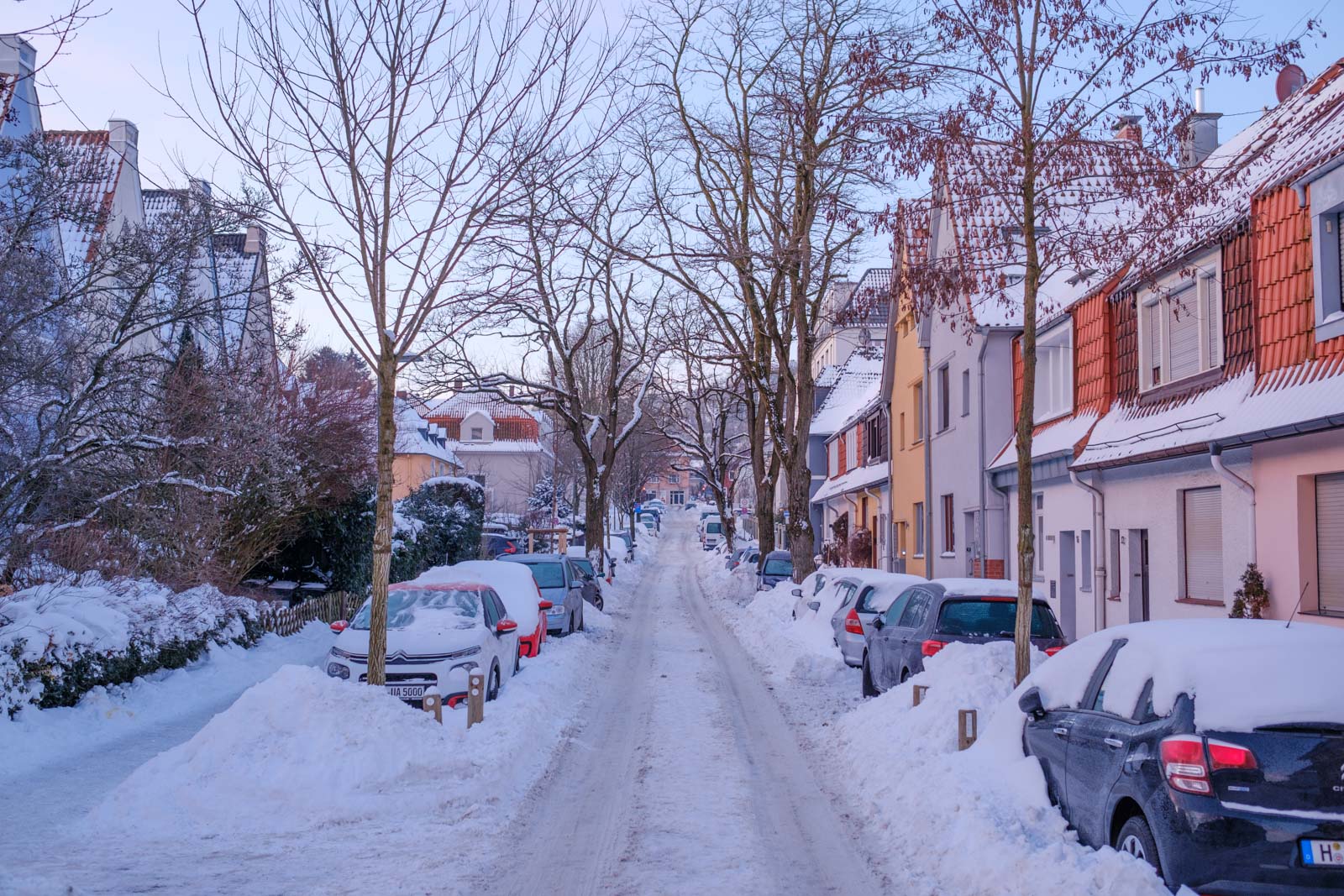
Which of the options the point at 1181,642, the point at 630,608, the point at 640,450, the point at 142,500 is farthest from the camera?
the point at 640,450

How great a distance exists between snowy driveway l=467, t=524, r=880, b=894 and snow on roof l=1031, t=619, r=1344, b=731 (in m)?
2.08

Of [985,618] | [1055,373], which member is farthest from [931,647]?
[1055,373]

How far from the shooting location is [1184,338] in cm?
1514

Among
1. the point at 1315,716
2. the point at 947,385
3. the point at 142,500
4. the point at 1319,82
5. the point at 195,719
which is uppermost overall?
the point at 1319,82

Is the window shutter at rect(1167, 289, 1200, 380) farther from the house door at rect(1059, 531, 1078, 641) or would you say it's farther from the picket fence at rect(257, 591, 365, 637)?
the picket fence at rect(257, 591, 365, 637)

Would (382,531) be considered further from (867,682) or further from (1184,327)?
→ (1184,327)

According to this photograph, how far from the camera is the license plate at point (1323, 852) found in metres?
5.00

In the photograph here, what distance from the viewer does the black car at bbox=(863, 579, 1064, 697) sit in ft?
40.2

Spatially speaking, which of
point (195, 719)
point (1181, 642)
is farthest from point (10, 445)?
point (1181, 642)

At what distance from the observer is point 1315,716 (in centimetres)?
526

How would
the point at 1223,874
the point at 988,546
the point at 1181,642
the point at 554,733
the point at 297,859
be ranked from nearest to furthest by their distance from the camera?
the point at 1223,874
the point at 1181,642
the point at 297,859
the point at 554,733
the point at 988,546

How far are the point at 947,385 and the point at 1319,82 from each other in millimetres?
12534

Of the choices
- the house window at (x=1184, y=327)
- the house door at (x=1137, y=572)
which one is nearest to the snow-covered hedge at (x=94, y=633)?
the house window at (x=1184, y=327)

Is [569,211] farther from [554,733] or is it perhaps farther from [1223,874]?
[1223,874]
